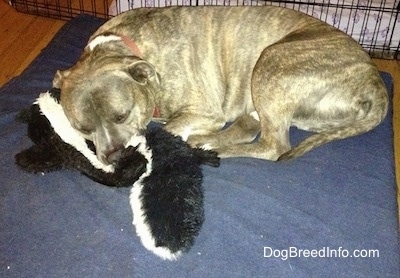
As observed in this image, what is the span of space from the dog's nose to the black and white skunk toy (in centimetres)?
3

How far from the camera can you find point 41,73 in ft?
10.7

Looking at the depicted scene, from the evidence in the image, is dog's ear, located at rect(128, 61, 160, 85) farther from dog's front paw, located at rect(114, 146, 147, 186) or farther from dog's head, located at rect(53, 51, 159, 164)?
dog's front paw, located at rect(114, 146, 147, 186)

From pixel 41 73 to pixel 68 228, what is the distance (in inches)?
52.3

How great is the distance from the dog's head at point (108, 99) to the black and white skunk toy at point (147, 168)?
0.07 m

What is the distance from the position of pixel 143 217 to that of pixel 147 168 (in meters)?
0.24

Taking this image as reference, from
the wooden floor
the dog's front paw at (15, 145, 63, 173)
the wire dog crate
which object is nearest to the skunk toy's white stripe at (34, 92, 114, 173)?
the dog's front paw at (15, 145, 63, 173)

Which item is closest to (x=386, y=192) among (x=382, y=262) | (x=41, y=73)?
(x=382, y=262)

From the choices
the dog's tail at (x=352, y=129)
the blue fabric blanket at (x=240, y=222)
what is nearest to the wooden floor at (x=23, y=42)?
the dog's tail at (x=352, y=129)

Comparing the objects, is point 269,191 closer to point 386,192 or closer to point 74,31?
point 386,192

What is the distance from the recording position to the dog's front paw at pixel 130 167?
232 cm

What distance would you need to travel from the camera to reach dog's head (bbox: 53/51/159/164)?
241 centimetres

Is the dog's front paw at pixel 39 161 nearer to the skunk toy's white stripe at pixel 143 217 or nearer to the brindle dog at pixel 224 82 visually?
the brindle dog at pixel 224 82

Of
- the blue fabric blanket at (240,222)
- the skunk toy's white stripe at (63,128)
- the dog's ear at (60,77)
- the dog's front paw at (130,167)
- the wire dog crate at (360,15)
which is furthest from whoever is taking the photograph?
the wire dog crate at (360,15)

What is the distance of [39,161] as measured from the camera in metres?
2.47
